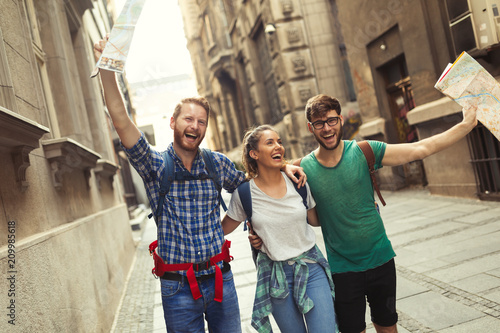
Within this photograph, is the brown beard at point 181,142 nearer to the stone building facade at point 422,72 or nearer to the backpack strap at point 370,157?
the backpack strap at point 370,157

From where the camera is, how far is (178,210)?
7.87ft

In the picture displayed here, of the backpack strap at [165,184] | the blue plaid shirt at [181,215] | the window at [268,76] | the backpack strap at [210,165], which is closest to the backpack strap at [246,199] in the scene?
the backpack strap at [210,165]

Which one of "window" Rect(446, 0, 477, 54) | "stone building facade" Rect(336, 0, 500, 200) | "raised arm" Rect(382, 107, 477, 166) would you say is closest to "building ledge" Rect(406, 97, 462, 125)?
"stone building facade" Rect(336, 0, 500, 200)

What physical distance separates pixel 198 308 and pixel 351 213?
107 cm

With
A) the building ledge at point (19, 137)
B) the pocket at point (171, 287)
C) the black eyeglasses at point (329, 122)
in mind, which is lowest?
the pocket at point (171, 287)

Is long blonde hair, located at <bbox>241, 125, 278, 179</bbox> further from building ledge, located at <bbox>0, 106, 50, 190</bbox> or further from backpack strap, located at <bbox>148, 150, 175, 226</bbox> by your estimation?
building ledge, located at <bbox>0, 106, 50, 190</bbox>

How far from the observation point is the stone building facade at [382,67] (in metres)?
7.73

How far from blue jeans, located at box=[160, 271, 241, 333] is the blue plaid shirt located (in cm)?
10

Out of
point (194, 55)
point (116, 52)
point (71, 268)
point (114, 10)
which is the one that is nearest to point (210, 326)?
point (116, 52)

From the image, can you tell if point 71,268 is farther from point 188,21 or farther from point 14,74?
point 188,21

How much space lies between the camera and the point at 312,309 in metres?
2.55

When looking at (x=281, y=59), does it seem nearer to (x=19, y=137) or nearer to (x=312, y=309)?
(x=19, y=137)

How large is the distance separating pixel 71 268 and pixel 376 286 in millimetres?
2595

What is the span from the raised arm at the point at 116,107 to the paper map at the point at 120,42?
0.10 m
